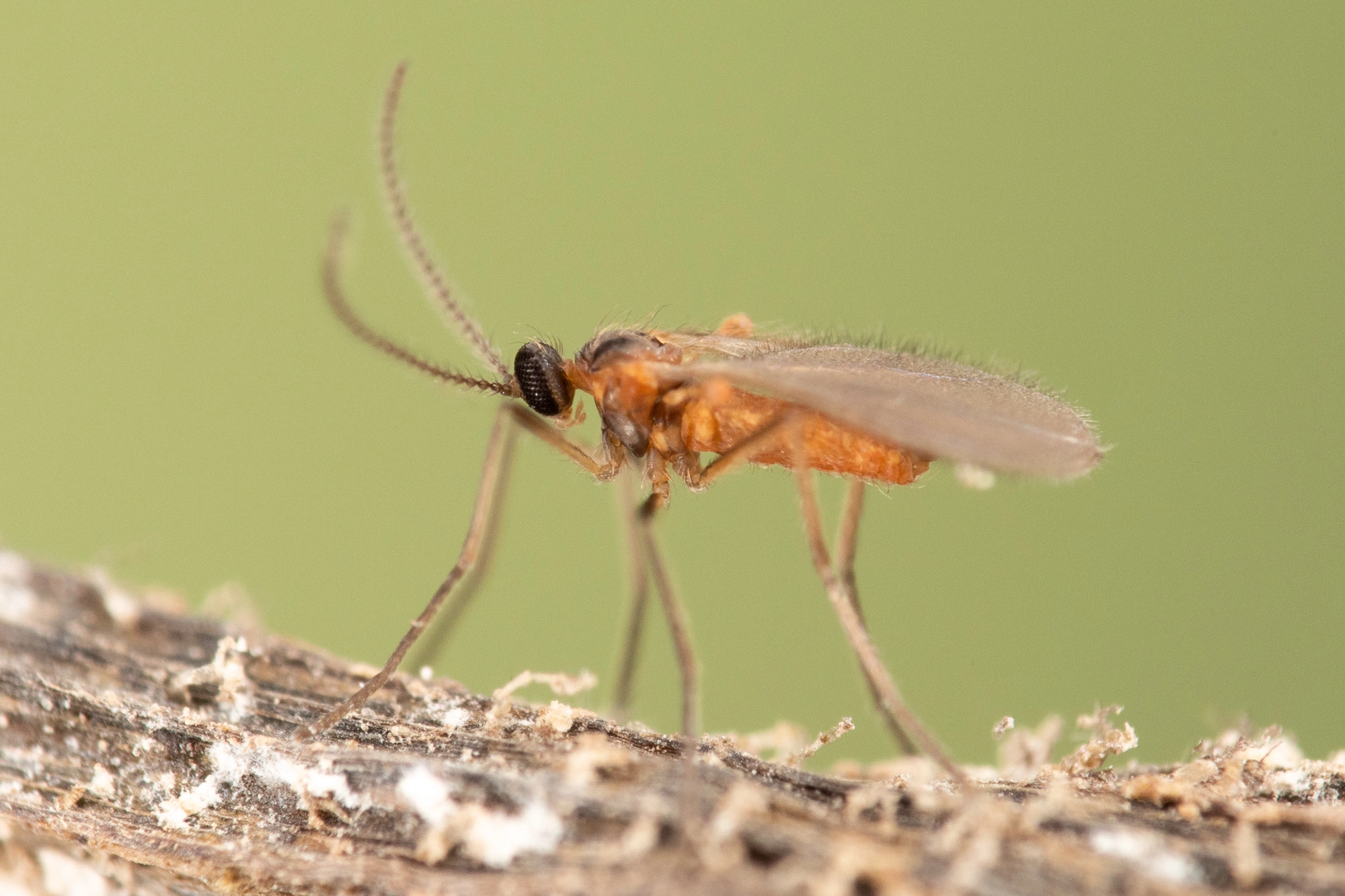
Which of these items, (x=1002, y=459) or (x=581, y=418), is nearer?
(x=1002, y=459)

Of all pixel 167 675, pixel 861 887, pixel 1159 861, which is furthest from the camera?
pixel 167 675

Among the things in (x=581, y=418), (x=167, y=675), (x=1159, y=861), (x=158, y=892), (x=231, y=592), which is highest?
(x=581, y=418)

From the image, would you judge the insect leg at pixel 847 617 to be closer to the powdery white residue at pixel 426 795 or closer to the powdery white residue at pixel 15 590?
the powdery white residue at pixel 426 795

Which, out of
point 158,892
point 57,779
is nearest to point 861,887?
point 158,892

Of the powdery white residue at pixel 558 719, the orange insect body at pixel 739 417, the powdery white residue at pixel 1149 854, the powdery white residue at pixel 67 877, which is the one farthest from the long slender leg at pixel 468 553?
the powdery white residue at pixel 1149 854

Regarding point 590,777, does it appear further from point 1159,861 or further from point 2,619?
point 2,619

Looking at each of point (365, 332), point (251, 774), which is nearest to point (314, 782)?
point (251, 774)
